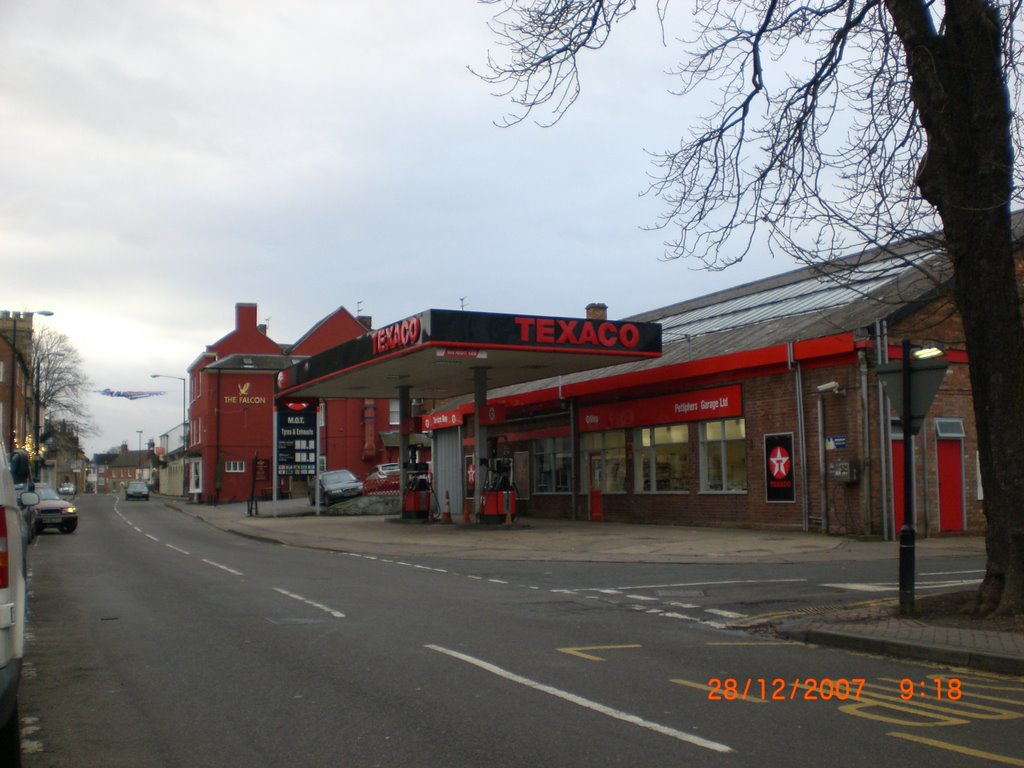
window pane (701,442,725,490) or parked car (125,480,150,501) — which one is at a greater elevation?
window pane (701,442,725,490)

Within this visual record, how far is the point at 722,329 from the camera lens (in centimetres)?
3172

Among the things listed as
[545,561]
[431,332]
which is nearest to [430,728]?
[545,561]

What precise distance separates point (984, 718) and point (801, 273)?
28.6 meters

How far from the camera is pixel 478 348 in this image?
25.1m

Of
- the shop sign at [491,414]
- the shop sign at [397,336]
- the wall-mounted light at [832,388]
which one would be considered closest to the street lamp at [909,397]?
the wall-mounted light at [832,388]

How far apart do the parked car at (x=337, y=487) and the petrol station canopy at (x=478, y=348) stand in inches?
529

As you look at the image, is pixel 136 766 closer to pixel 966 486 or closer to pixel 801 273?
pixel 966 486

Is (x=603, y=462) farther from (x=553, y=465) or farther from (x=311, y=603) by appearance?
(x=311, y=603)

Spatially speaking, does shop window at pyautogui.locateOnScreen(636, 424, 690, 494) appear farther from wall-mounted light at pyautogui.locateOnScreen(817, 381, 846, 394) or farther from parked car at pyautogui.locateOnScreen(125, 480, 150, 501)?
parked car at pyautogui.locateOnScreen(125, 480, 150, 501)

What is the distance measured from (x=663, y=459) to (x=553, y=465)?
21.9ft

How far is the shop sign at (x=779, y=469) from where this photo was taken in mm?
24359

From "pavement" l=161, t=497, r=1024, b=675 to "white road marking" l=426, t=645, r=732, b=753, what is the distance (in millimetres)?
3479
